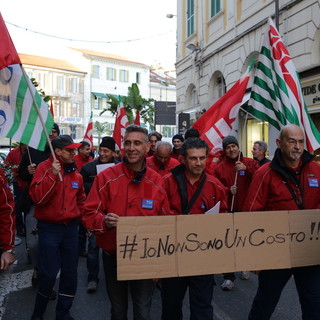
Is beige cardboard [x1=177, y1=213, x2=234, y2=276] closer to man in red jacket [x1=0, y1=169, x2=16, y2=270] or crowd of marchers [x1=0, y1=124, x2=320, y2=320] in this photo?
crowd of marchers [x1=0, y1=124, x2=320, y2=320]

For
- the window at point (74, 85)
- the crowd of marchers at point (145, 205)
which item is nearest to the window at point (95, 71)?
the window at point (74, 85)

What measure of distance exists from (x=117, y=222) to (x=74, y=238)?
1483mm

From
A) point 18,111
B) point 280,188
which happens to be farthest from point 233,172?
point 18,111

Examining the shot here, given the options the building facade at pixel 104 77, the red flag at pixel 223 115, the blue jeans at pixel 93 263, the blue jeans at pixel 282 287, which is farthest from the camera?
the building facade at pixel 104 77

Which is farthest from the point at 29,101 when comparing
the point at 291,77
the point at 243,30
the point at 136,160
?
the point at 243,30

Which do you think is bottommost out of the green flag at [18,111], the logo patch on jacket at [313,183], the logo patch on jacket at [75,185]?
the logo patch on jacket at [75,185]

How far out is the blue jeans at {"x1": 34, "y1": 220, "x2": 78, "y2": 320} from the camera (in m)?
3.83

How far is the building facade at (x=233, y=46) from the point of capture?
34.6ft

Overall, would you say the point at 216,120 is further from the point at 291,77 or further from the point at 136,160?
the point at 136,160

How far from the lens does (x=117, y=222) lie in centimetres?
271

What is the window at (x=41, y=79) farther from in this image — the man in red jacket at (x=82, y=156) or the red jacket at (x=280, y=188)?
the red jacket at (x=280, y=188)

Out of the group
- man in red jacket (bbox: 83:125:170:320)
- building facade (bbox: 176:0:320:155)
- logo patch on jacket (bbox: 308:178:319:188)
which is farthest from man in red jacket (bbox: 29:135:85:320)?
building facade (bbox: 176:0:320:155)

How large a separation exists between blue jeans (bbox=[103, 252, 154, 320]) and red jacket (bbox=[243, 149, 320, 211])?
1.09 metres

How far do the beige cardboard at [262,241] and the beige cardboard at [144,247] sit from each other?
52 cm
